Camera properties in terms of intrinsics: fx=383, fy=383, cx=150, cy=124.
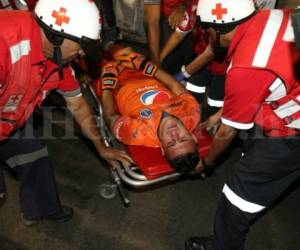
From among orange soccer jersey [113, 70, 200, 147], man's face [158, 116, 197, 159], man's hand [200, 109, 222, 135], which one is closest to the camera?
man's face [158, 116, 197, 159]

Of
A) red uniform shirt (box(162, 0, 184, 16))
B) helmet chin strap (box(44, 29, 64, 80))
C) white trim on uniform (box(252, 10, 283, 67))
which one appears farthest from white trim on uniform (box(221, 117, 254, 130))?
red uniform shirt (box(162, 0, 184, 16))

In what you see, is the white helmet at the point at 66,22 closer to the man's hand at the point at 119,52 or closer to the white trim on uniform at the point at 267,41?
the white trim on uniform at the point at 267,41

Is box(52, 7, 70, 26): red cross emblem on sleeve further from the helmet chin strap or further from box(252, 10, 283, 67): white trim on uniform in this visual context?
box(252, 10, 283, 67): white trim on uniform

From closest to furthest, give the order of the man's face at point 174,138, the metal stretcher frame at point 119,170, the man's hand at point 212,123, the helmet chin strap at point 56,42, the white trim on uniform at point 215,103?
1. the helmet chin strap at point 56,42
2. the metal stretcher frame at point 119,170
3. the man's face at point 174,138
4. the man's hand at point 212,123
5. the white trim on uniform at point 215,103

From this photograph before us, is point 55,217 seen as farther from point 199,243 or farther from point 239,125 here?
point 239,125

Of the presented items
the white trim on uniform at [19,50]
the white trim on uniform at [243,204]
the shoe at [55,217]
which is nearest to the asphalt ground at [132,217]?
the shoe at [55,217]

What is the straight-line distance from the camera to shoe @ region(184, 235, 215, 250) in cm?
275

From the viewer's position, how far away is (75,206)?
314 centimetres

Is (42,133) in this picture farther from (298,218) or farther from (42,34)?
(298,218)

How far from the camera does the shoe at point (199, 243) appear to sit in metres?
2.75

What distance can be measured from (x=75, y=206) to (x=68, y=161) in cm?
54

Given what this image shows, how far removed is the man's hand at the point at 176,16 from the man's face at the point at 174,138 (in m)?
0.98

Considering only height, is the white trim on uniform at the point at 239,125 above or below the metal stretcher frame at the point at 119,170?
above

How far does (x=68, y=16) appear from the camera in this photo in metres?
2.05
